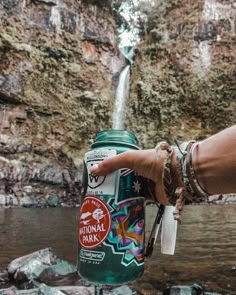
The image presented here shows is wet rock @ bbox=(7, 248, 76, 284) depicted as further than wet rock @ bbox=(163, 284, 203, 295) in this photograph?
Yes

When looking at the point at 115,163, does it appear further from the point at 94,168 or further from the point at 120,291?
the point at 120,291

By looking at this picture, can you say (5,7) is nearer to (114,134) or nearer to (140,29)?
(140,29)

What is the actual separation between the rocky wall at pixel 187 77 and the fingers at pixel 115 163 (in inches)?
712

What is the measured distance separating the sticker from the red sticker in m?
0.03

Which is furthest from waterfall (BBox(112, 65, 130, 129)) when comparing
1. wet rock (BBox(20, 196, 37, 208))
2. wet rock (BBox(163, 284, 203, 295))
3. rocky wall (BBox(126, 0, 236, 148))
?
wet rock (BBox(163, 284, 203, 295))

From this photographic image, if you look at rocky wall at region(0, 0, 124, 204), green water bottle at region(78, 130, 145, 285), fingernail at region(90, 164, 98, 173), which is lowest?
green water bottle at region(78, 130, 145, 285)

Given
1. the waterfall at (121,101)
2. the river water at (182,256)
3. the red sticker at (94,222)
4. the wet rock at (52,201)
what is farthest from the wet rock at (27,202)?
the red sticker at (94,222)

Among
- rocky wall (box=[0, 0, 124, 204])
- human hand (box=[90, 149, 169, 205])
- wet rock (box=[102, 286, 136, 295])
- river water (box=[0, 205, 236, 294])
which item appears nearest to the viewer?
human hand (box=[90, 149, 169, 205])

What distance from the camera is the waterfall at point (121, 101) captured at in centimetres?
1923

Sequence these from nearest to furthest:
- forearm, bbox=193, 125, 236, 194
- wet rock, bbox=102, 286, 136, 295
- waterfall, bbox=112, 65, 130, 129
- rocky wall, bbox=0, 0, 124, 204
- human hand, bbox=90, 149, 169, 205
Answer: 1. forearm, bbox=193, 125, 236, 194
2. human hand, bbox=90, 149, 169, 205
3. wet rock, bbox=102, 286, 136, 295
4. rocky wall, bbox=0, 0, 124, 204
5. waterfall, bbox=112, 65, 130, 129

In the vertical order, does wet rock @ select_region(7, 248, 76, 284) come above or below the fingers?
below

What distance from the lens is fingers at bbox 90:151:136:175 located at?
0.92 metres

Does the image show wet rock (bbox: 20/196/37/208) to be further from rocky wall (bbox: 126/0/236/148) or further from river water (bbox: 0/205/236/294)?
river water (bbox: 0/205/236/294)

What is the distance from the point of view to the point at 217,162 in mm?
725
